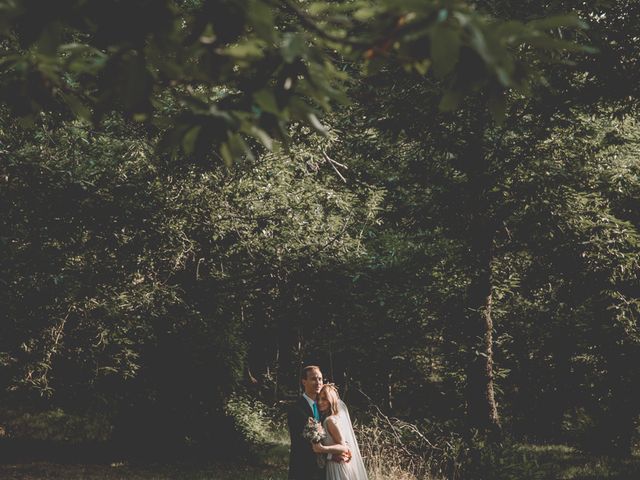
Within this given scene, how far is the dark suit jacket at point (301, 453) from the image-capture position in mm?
7309

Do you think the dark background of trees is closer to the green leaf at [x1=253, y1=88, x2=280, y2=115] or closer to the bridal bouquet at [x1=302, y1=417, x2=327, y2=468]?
the green leaf at [x1=253, y1=88, x2=280, y2=115]

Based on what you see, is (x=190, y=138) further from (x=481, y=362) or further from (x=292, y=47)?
(x=481, y=362)

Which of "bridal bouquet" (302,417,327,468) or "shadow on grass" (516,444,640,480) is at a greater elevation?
"bridal bouquet" (302,417,327,468)

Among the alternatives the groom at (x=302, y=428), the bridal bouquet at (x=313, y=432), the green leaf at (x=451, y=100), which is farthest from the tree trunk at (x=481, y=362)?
the green leaf at (x=451, y=100)

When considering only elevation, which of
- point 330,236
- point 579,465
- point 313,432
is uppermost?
point 330,236

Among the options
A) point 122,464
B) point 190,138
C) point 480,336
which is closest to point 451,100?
point 190,138

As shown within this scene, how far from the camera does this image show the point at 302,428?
23.7 feet

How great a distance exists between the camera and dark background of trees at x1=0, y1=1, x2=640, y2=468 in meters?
8.62

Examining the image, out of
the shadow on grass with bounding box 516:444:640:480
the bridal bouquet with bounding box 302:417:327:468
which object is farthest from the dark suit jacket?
the shadow on grass with bounding box 516:444:640:480

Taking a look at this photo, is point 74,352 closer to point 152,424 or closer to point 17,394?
point 152,424

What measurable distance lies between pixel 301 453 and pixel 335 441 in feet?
1.36

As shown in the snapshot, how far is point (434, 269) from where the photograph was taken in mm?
14695

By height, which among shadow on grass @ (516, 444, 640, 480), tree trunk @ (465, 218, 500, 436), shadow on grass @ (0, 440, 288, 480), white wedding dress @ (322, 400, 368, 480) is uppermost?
tree trunk @ (465, 218, 500, 436)

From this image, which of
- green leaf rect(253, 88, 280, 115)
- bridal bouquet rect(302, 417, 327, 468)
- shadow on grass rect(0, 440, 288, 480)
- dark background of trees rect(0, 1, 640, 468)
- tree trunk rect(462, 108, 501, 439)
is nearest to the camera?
green leaf rect(253, 88, 280, 115)
